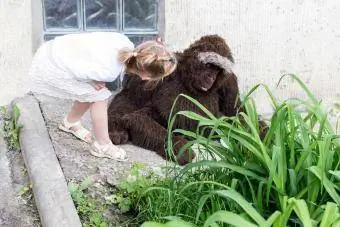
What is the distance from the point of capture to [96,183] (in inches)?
109

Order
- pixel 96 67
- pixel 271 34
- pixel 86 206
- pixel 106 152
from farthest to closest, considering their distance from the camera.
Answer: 1. pixel 271 34
2. pixel 106 152
3. pixel 96 67
4. pixel 86 206

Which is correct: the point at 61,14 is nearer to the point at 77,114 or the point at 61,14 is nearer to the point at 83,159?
the point at 77,114

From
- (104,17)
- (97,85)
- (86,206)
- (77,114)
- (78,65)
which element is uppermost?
(104,17)

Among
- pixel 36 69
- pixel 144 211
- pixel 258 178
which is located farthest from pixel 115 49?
pixel 258 178

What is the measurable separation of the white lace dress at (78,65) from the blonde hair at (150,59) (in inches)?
2.3

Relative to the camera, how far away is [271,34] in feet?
13.5

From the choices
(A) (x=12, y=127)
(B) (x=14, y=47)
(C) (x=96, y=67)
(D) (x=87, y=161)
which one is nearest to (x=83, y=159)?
(D) (x=87, y=161)

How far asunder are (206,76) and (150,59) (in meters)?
0.47

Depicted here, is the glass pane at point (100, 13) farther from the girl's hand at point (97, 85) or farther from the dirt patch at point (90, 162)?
the girl's hand at point (97, 85)

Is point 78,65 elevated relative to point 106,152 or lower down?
elevated

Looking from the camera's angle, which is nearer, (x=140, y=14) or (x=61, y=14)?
(x=61, y=14)

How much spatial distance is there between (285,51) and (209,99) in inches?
41.8

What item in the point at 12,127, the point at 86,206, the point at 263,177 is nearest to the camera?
the point at 263,177

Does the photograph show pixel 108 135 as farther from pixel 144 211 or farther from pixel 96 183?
pixel 144 211
